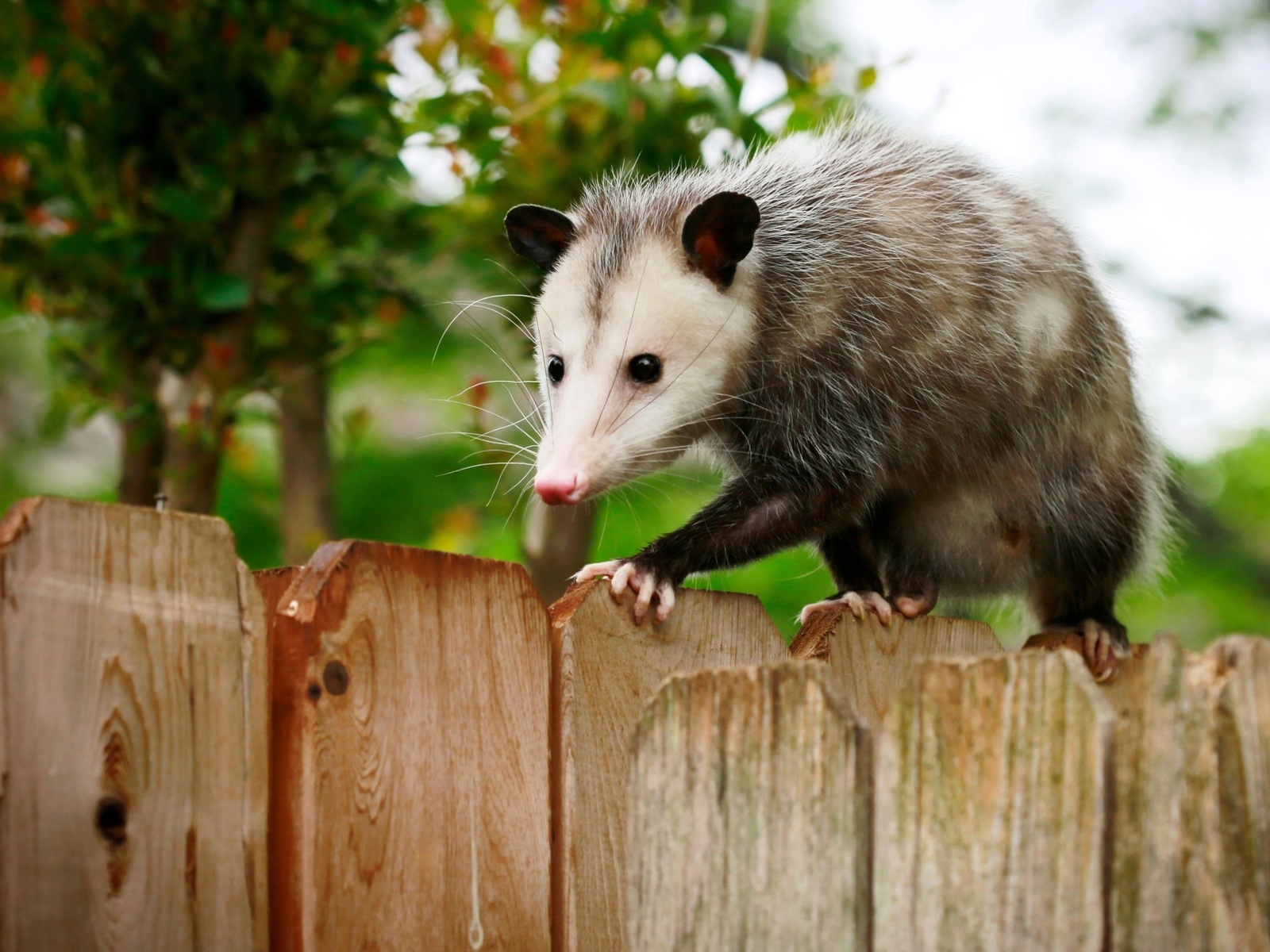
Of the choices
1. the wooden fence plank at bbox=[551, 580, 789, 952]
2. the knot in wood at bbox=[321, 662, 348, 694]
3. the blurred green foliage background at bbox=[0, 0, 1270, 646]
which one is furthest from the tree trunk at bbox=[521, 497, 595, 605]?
the knot in wood at bbox=[321, 662, 348, 694]

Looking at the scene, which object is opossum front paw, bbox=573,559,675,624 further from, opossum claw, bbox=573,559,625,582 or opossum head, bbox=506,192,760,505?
opossum head, bbox=506,192,760,505

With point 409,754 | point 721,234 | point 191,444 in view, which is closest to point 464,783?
point 409,754

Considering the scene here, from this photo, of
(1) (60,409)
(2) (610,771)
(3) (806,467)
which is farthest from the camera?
(1) (60,409)

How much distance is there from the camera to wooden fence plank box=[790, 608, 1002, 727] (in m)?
1.69

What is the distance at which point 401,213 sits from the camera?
2348 mm

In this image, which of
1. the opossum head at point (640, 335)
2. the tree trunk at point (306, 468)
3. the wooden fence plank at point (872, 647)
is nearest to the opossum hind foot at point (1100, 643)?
the wooden fence plank at point (872, 647)

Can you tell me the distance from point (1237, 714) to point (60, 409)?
2212mm

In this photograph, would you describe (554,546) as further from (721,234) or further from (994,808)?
(994,808)

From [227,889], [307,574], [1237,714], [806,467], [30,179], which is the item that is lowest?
[227,889]

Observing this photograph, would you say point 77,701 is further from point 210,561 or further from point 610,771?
point 610,771

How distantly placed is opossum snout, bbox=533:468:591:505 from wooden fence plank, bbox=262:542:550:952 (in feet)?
1.08

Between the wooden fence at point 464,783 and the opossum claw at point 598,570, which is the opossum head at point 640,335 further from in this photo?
the wooden fence at point 464,783

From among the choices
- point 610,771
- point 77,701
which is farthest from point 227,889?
point 610,771

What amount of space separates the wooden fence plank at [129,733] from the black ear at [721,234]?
973mm
